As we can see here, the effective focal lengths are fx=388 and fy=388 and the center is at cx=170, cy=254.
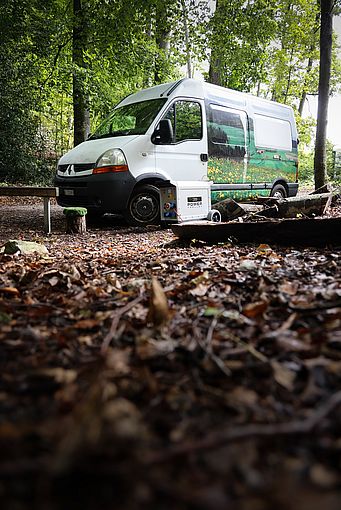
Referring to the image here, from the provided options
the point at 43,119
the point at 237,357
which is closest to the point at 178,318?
the point at 237,357

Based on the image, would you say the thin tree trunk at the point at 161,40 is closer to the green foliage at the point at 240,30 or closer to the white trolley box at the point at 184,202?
the green foliage at the point at 240,30

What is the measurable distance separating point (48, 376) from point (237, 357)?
75cm

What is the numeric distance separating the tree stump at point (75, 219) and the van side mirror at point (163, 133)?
202 centimetres

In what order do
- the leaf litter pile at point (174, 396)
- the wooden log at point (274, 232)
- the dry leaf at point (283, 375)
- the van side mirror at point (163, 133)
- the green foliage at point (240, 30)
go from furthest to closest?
1. the green foliage at point (240, 30)
2. the van side mirror at point (163, 133)
3. the wooden log at point (274, 232)
4. the dry leaf at point (283, 375)
5. the leaf litter pile at point (174, 396)

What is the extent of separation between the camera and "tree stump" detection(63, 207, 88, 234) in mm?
7137

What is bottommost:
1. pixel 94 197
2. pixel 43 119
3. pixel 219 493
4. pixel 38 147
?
pixel 219 493

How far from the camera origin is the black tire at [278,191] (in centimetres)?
1103

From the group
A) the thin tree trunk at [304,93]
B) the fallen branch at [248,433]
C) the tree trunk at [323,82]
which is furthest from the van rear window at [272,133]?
the thin tree trunk at [304,93]

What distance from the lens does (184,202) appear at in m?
7.32

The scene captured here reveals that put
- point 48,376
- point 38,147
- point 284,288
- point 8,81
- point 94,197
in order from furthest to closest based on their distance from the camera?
point 38,147 → point 8,81 → point 94,197 → point 284,288 → point 48,376

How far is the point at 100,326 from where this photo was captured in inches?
79.8

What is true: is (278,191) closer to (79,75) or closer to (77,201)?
(77,201)

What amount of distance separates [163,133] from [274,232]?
3.96 metres

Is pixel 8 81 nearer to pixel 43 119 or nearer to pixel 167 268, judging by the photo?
pixel 43 119
